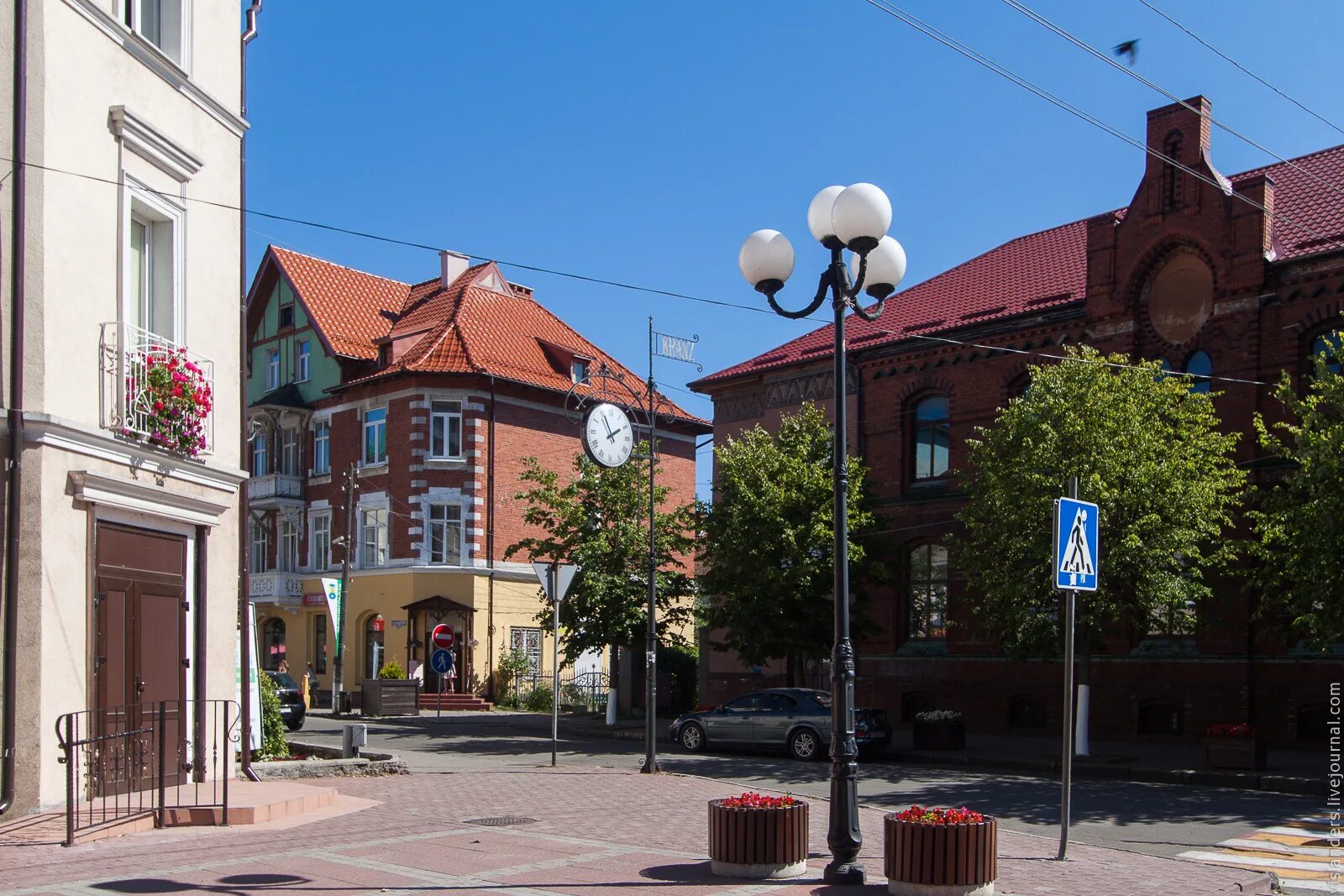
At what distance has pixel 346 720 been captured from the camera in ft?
115

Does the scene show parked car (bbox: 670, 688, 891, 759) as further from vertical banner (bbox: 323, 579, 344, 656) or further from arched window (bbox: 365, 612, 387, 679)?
arched window (bbox: 365, 612, 387, 679)

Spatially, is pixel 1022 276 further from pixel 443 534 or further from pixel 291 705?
pixel 443 534

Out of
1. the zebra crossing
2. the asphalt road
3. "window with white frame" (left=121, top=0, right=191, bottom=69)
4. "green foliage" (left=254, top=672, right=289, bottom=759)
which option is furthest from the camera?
"green foliage" (left=254, top=672, right=289, bottom=759)

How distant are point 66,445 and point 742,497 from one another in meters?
16.9

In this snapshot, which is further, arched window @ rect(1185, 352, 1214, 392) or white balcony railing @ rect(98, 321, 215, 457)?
arched window @ rect(1185, 352, 1214, 392)

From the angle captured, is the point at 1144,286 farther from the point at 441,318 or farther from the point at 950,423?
the point at 441,318

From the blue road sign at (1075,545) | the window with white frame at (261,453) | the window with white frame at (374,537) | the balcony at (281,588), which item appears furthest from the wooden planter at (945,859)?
the window with white frame at (261,453)

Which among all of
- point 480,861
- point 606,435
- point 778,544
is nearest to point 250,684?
point 606,435

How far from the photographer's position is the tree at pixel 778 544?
27.1 metres

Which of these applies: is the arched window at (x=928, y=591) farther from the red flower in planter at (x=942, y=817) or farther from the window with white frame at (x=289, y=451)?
the window with white frame at (x=289, y=451)

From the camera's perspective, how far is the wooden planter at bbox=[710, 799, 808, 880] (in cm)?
1014

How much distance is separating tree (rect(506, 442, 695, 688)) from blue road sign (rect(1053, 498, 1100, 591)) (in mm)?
19063

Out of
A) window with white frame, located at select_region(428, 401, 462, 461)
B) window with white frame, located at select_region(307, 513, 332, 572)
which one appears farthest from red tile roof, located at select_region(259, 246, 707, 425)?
window with white frame, located at select_region(307, 513, 332, 572)

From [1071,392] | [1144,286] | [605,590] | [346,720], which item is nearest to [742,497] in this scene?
[605,590]
